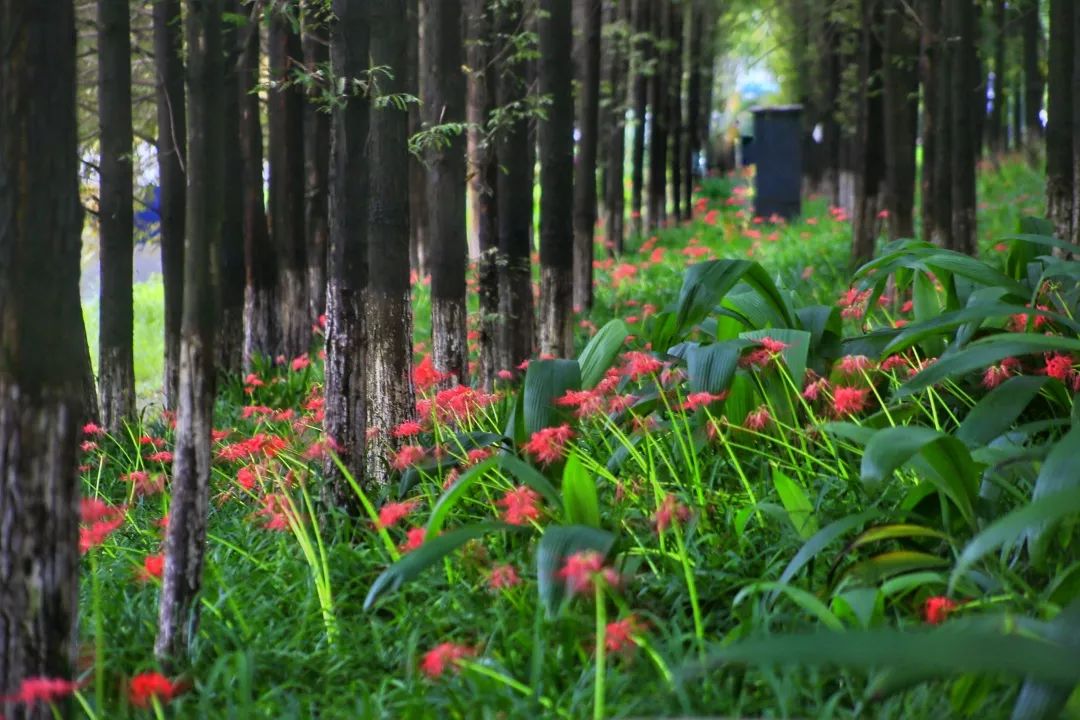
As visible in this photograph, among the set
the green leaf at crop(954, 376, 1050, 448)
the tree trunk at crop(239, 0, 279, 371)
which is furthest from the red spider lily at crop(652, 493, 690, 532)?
the tree trunk at crop(239, 0, 279, 371)

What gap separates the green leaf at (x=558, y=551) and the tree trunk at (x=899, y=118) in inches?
384

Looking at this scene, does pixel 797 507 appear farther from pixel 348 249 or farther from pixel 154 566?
pixel 348 249

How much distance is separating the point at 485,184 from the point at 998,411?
22.9 feet

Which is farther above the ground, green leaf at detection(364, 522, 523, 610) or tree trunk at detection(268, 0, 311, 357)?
tree trunk at detection(268, 0, 311, 357)

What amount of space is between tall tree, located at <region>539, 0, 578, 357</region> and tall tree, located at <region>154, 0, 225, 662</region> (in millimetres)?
5854

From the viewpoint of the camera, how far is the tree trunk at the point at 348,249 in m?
5.50

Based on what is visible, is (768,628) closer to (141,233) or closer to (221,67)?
(221,67)

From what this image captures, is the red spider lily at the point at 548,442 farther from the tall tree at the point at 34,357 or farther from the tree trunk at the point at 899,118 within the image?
the tree trunk at the point at 899,118

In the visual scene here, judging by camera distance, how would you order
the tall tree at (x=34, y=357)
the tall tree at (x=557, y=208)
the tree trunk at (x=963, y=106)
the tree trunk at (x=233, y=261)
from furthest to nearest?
1. the tree trunk at (x=963, y=106)
2. the tree trunk at (x=233, y=261)
3. the tall tree at (x=557, y=208)
4. the tall tree at (x=34, y=357)

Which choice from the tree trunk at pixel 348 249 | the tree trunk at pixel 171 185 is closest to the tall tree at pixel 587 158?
the tree trunk at pixel 171 185

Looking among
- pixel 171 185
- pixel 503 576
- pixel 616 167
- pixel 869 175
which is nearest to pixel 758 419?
pixel 503 576

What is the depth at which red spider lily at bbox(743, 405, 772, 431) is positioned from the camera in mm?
4866

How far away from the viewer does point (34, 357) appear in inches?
135

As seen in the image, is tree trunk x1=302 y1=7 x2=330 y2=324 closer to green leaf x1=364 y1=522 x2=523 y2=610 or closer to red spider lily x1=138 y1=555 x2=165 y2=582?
red spider lily x1=138 y1=555 x2=165 y2=582
